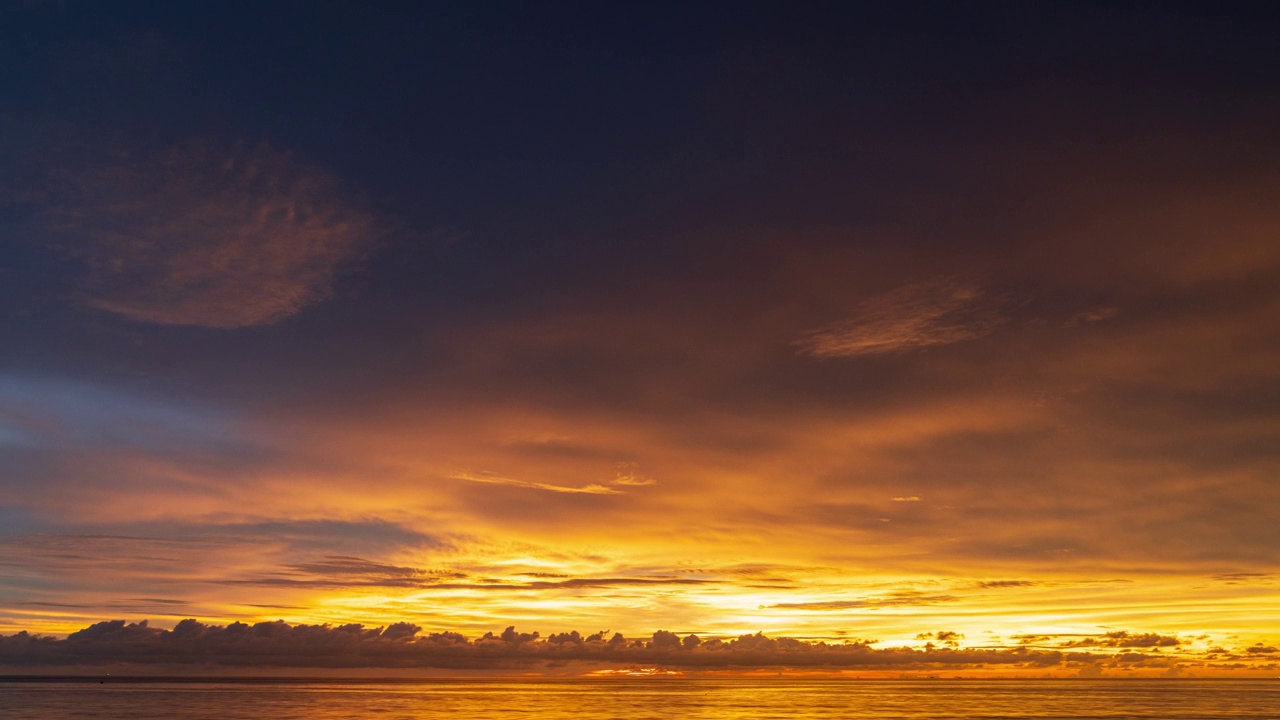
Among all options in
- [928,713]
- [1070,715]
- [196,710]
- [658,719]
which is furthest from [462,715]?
[1070,715]

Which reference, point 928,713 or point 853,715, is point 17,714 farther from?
point 928,713

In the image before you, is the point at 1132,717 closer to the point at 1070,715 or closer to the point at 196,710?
the point at 1070,715

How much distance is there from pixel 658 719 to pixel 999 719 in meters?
55.8

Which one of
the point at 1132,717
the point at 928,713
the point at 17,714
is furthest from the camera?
the point at 928,713

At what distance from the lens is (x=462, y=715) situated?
14088cm

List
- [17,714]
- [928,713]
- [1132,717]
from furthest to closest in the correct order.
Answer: [928,713], [1132,717], [17,714]

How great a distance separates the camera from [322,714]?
139 meters

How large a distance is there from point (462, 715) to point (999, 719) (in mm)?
88344

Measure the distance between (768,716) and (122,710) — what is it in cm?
11178

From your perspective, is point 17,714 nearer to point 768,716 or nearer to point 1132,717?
point 768,716

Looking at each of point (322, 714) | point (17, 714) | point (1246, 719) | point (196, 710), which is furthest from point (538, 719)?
point (1246, 719)

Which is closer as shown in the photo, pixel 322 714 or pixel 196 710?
pixel 322 714

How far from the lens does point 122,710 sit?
14625 centimetres

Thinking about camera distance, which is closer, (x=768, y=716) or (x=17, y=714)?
(x=17, y=714)
